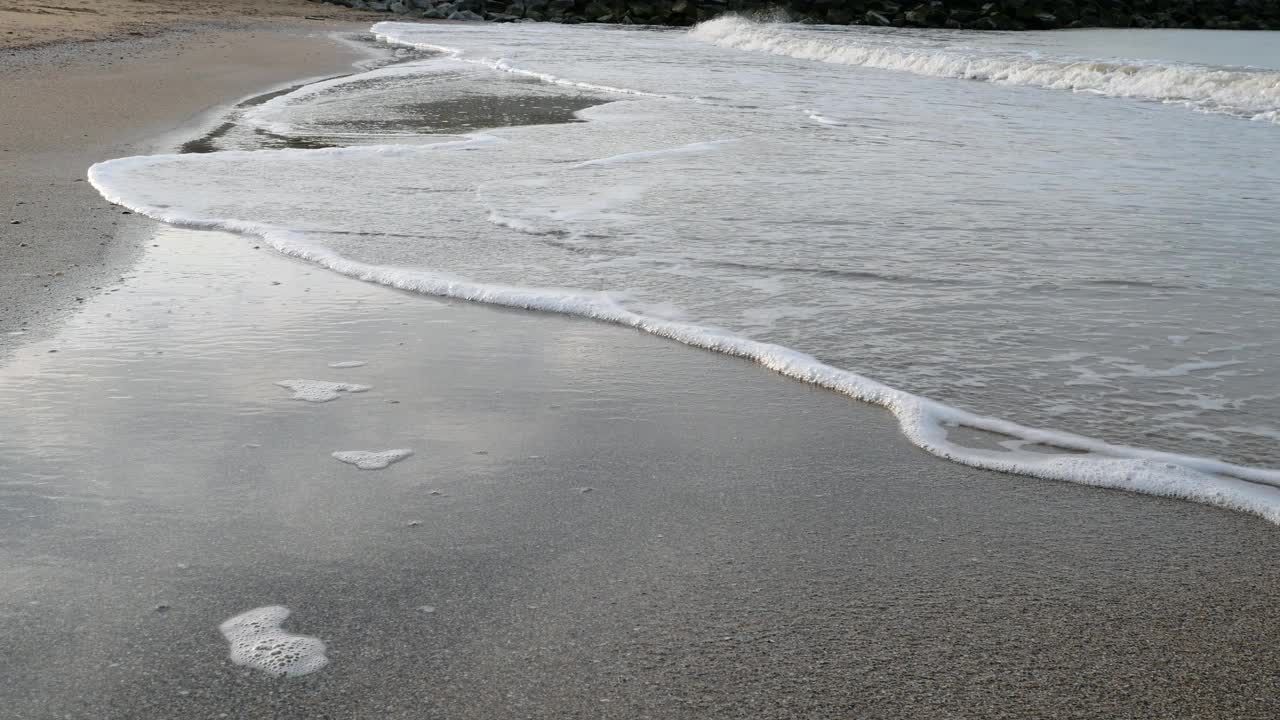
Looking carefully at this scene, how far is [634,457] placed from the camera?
3186mm

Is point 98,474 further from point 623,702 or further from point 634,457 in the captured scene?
point 623,702

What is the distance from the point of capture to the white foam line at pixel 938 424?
301 cm

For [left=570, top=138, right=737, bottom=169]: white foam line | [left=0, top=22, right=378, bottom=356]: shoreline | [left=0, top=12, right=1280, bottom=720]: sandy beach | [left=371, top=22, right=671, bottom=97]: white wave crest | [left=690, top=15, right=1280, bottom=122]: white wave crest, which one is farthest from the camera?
[left=371, top=22, right=671, bottom=97]: white wave crest

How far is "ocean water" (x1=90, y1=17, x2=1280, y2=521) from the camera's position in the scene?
3604mm

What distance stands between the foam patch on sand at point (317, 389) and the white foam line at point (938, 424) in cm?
112

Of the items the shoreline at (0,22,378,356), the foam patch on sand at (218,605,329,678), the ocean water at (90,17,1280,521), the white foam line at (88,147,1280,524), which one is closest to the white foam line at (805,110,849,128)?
the ocean water at (90,17,1280,521)

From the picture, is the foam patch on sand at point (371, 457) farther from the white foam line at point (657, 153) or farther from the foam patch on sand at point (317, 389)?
the white foam line at point (657, 153)

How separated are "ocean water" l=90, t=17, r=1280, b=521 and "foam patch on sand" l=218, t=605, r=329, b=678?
1853mm

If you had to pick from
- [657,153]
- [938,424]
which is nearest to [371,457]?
[938,424]

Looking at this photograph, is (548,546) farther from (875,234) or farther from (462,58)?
(462,58)

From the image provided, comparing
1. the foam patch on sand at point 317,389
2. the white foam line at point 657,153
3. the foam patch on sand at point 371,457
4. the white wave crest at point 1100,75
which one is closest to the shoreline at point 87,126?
the foam patch on sand at point 317,389

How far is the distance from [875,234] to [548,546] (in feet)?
12.3

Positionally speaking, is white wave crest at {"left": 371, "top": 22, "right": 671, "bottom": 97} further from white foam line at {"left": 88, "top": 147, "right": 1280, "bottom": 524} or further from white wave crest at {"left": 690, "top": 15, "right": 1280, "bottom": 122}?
white foam line at {"left": 88, "top": 147, "right": 1280, "bottom": 524}

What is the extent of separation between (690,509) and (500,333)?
1.65 meters
